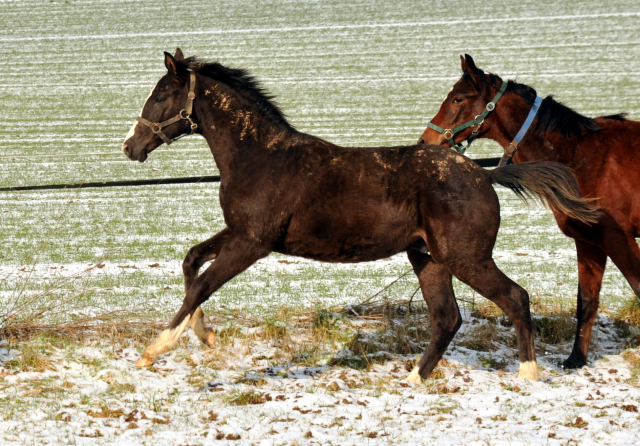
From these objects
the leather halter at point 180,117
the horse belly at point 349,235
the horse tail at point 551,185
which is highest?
the leather halter at point 180,117

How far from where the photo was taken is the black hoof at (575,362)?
22.3 feet

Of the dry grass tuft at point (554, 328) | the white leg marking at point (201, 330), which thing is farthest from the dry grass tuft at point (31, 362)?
the dry grass tuft at point (554, 328)

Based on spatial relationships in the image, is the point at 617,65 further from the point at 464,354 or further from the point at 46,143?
the point at 464,354

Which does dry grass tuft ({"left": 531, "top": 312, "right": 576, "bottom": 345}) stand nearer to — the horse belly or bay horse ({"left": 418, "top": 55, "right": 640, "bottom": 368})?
bay horse ({"left": 418, "top": 55, "right": 640, "bottom": 368})

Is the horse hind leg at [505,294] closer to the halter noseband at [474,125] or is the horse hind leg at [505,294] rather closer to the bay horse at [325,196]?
the bay horse at [325,196]

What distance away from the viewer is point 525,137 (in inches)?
270

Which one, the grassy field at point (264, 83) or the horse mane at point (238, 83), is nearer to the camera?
the horse mane at point (238, 83)

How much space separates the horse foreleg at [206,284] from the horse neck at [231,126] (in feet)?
1.98

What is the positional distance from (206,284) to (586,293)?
327 centimetres

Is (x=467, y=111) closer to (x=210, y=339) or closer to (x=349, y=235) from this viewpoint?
(x=349, y=235)

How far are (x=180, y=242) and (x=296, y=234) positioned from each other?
642cm

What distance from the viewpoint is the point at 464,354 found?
6980 millimetres

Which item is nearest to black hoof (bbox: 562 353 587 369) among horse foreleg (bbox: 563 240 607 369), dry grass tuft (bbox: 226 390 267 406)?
horse foreleg (bbox: 563 240 607 369)

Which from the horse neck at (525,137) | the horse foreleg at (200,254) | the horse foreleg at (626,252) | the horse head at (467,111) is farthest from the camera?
the horse head at (467,111)
